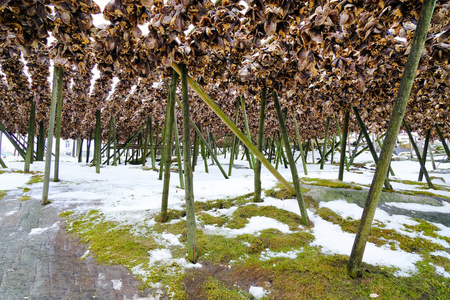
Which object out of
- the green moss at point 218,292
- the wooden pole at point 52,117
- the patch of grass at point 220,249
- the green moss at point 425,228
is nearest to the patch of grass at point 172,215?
the patch of grass at point 220,249

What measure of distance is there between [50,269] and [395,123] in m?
2.56

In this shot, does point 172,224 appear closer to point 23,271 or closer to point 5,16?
point 23,271

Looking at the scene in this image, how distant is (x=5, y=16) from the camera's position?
131 cm

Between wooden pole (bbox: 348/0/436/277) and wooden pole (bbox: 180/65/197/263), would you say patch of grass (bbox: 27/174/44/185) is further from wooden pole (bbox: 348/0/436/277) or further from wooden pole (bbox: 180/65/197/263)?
wooden pole (bbox: 348/0/436/277)

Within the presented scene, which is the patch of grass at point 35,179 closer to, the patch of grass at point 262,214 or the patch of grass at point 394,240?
the patch of grass at point 262,214

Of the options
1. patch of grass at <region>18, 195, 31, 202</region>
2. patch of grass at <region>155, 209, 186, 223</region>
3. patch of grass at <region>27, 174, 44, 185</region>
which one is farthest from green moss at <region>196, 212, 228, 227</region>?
patch of grass at <region>27, 174, 44, 185</region>

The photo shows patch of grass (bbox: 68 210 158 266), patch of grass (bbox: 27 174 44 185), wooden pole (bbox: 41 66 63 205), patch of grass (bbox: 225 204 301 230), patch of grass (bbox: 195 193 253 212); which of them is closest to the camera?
patch of grass (bbox: 68 210 158 266)

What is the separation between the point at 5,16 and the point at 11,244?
1823mm

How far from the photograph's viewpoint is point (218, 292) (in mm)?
1338

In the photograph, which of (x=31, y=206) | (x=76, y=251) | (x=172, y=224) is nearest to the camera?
(x=76, y=251)

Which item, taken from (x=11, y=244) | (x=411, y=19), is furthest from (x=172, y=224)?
(x=411, y=19)

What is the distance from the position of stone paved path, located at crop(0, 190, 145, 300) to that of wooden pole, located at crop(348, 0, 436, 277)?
1.49 meters

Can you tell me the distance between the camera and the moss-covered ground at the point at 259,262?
53.2 inches

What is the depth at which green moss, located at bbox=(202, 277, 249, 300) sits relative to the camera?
131 cm
